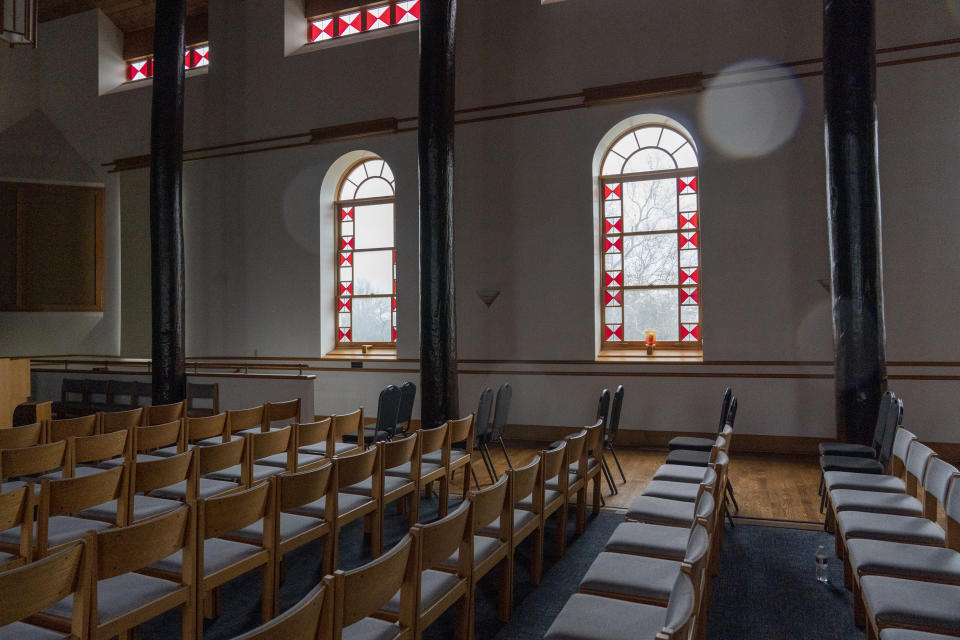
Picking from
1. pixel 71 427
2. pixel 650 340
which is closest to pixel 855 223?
pixel 650 340

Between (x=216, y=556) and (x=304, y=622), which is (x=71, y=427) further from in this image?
(x=304, y=622)

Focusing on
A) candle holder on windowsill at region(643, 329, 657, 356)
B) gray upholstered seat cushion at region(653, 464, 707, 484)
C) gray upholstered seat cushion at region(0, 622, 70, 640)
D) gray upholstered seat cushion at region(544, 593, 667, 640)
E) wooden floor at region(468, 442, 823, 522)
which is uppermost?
candle holder on windowsill at region(643, 329, 657, 356)

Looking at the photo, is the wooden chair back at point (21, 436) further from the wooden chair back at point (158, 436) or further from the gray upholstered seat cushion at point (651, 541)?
the gray upholstered seat cushion at point (651, 541)

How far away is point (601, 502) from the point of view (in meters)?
4.79

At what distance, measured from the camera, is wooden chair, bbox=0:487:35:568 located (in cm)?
233

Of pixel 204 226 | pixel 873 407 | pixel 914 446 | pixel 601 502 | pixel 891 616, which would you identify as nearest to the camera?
pixel 891 616

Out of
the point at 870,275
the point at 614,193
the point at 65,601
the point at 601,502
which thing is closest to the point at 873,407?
the point at 870,275

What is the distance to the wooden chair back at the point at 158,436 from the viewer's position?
397 centimetres

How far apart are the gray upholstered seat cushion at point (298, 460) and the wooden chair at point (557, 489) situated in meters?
1.62

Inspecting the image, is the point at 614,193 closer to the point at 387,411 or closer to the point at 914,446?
the point at 387,411

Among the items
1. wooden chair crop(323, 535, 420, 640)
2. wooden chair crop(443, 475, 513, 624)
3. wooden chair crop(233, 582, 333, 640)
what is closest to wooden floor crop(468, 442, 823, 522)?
wooden chair crop(443, 475, 513, 624)

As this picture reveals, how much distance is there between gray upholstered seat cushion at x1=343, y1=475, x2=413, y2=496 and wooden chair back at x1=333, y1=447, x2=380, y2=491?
0.18 metres

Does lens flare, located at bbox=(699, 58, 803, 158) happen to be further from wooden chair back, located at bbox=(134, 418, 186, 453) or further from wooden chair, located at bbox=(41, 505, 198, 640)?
wooden chair, located at bbox=(41, 505, 198, 640)

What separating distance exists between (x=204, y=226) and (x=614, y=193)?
5924 millimetres
